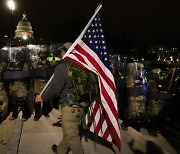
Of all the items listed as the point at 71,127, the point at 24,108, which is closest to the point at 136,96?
the point at 24,108

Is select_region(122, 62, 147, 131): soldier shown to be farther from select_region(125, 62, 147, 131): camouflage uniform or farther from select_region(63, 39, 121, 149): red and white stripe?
select_region(63, 39, 121, 149): red and white stripe

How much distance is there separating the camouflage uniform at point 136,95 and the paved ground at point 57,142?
1.21 feet

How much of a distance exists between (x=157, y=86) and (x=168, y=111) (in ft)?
3.64

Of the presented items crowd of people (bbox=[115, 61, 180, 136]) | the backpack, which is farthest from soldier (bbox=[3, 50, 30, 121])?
the backpack

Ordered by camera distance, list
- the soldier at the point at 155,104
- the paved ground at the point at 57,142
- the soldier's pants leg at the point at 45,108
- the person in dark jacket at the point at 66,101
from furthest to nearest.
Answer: the soldier's pants leg at the point at 45,108 < the soldier at the point at 155,104 < the paved ground at the point at 57,142 < the person in dark jacket at the point at 66,101

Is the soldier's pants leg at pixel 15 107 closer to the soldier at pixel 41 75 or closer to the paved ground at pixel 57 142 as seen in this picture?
the paved ground at pixel 57 142

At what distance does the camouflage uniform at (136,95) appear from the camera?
27.7 feet

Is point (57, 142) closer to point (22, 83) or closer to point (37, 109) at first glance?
point (37, 109)

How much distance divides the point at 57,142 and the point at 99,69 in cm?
256

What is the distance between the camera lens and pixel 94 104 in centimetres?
537

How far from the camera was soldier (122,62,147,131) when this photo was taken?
27.7ft

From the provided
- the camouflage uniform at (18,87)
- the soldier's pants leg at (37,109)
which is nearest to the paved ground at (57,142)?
the soldier's pants leg at (37,109)

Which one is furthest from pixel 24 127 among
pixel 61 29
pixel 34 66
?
pixel 61 29

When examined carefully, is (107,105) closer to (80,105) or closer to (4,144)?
(80,105)
